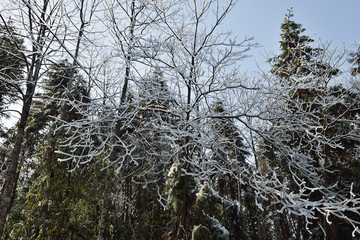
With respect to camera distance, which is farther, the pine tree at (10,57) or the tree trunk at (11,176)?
the tree trunk at (11,176)

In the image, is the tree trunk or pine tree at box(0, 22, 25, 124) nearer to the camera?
pine tree at box(0, 22, 25, 124)

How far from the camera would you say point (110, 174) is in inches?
215

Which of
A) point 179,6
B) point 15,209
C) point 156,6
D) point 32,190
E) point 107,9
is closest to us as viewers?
point 156,6

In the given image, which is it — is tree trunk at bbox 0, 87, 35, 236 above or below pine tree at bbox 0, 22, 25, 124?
below

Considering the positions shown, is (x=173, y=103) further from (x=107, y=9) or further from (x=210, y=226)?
(x=210, y=226)

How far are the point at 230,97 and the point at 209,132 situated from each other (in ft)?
2.17

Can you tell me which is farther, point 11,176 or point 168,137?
point 11,176

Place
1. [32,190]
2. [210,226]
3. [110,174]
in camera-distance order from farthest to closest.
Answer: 1. [32,190]
2. [110,174]
3. [210,226]

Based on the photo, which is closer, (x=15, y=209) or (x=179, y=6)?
(x=179, y=6)

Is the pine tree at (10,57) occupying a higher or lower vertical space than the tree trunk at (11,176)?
higher

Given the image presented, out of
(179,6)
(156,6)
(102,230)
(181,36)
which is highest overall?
(179,6)

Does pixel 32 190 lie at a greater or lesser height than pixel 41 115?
lesser

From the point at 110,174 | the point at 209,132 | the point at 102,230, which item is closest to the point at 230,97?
the point at 209,132

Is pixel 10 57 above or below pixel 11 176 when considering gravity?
above
